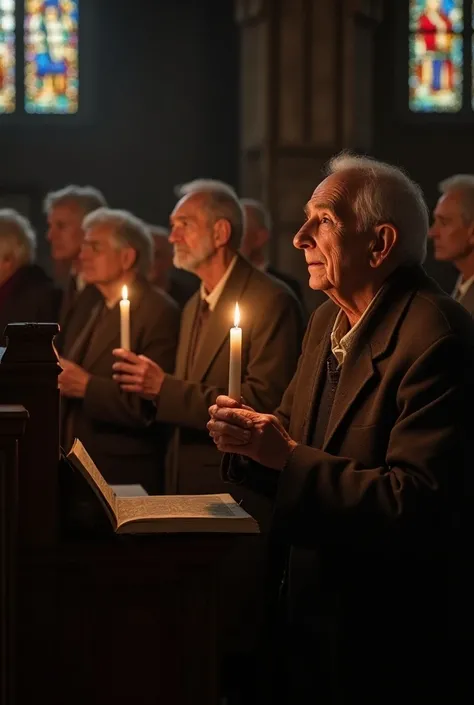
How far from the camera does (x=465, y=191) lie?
6.44 metres

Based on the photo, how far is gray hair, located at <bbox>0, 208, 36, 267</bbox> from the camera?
276 inches

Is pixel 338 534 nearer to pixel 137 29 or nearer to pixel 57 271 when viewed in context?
pixel 57 271

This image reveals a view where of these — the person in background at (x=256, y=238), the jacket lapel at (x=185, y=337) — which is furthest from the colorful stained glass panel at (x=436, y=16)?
the jacket lapel at (x=185, y=337)

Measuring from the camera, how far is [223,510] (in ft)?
9.10

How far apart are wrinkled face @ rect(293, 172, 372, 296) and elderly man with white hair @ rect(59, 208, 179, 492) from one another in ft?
7.90

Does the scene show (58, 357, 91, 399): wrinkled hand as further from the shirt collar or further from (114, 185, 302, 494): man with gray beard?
the shirt collar

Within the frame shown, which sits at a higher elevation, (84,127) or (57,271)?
(84,127)

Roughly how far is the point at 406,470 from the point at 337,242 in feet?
1.98

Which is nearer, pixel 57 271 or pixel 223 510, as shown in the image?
pixel 223 510

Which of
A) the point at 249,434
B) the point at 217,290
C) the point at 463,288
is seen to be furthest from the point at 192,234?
the point at 249,434

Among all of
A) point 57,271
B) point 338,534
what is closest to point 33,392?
point 338,534

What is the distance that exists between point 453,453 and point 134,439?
2.98 meters

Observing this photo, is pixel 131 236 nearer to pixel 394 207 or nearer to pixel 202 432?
pixel 202 432

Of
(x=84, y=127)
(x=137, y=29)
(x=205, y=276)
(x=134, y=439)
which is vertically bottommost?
(x=134, y=439)
